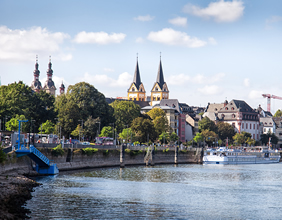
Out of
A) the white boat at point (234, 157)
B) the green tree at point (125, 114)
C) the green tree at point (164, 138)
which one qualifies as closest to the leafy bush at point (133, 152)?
the white boat at point (234, 157)

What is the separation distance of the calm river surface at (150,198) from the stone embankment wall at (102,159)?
4.48 metres

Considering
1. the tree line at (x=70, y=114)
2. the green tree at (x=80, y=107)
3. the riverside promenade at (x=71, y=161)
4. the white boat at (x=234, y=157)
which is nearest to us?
the riverside promenade at (x=71, y=161)

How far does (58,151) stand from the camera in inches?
3359

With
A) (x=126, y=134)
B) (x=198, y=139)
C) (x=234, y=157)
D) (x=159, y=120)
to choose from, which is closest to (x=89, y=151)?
(x=126, y=134)

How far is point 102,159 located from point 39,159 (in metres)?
30.2

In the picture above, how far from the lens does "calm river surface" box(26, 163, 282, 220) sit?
47.6 m

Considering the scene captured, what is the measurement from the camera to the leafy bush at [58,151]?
8422 centimetres

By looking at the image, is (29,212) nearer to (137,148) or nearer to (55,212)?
(55,212)

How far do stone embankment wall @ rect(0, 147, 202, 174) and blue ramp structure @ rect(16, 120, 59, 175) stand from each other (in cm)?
101

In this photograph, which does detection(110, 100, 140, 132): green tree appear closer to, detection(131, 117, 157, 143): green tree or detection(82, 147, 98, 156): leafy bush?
detection(131, 117, 157, 143): green tree

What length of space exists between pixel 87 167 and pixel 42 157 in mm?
21930

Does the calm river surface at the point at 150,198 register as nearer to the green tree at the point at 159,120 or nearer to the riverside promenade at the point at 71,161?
the riverside promenade at the point at 71,161

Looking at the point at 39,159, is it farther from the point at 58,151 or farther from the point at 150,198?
the point at 150,198

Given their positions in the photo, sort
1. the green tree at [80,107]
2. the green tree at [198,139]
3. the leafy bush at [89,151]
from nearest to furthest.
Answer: the leafy bush at [89,151] < the green tree at [80,107] < the green tree at [198,139]
